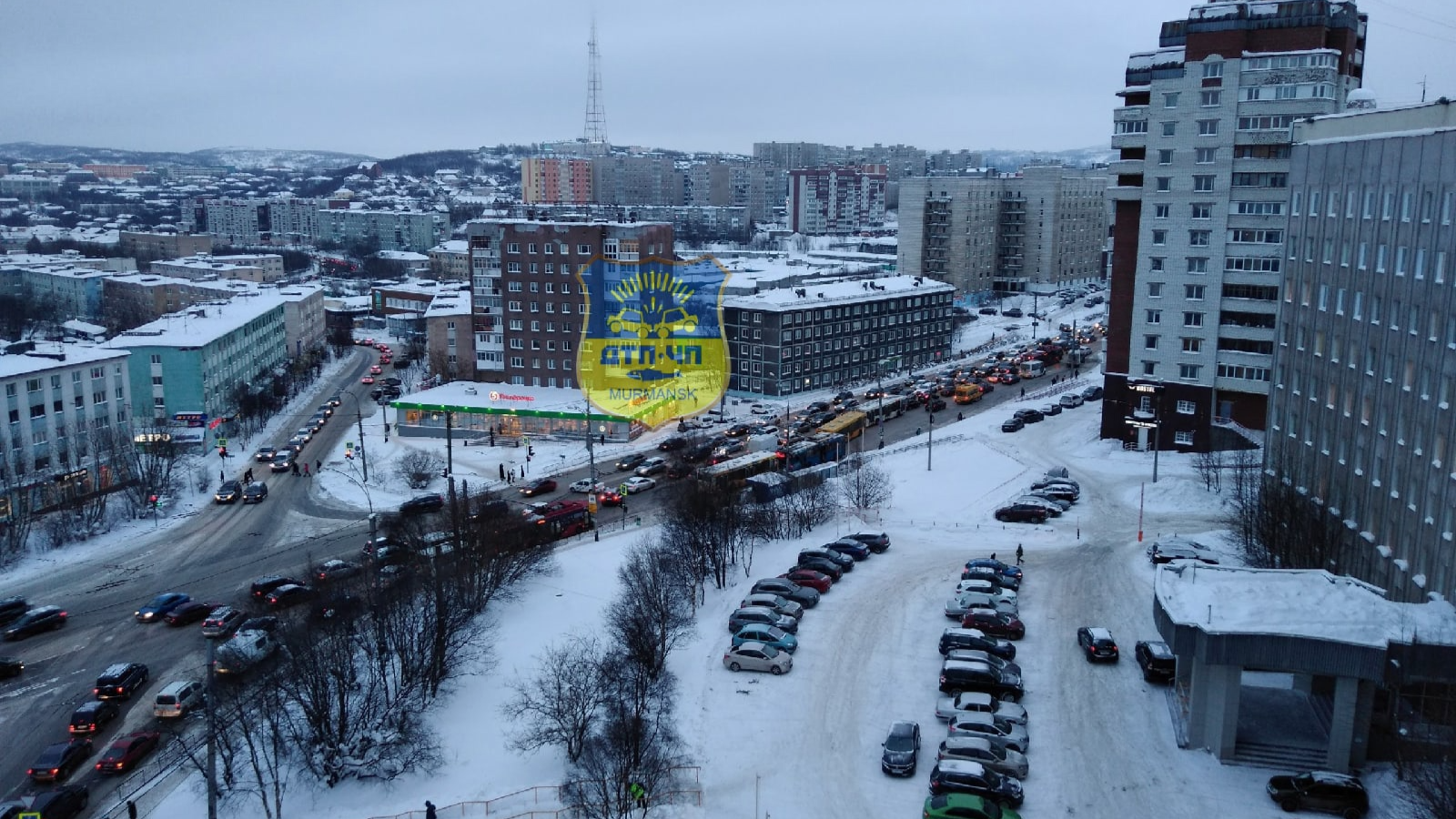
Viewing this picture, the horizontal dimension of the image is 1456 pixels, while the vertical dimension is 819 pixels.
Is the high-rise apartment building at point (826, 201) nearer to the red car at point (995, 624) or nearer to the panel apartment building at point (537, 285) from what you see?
the panel apartment building at point (537, 285)

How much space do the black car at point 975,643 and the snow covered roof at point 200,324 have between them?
46.3 meters

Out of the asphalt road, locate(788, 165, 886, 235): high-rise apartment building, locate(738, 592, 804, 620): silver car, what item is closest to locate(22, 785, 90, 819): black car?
the asphalt road

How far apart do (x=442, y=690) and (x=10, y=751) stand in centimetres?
898

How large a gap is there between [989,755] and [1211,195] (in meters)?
31.2

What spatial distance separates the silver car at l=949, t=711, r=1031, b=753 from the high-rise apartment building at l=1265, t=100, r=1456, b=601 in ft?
29.4

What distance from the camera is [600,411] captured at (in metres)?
54.6

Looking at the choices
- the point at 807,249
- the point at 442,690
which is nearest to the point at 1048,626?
the point at 442,690

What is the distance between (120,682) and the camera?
25.2 m

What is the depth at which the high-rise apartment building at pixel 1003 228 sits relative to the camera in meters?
102

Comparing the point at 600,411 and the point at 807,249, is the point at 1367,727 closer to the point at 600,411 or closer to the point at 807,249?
the point at 600,411

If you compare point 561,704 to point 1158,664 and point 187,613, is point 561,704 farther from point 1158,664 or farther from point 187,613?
point 187,613

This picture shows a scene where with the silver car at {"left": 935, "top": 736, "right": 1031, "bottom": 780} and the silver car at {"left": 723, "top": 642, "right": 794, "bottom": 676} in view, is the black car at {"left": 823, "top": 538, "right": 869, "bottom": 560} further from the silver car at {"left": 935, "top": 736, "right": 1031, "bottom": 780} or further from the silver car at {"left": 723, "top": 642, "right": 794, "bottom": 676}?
the silver car at {"left": 935, "top": 736, "right": 1031, "bottom": 780}

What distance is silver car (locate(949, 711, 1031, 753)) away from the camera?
20156 millimetres

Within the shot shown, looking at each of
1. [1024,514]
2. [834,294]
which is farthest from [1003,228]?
[1024,514]
